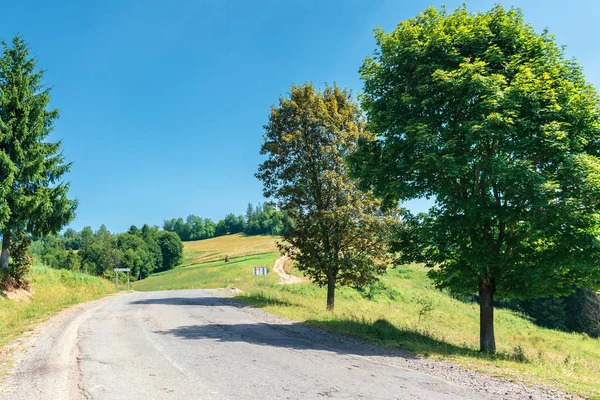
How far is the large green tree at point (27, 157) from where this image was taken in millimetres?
19672

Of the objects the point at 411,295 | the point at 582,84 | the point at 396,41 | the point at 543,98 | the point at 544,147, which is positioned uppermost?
the point at 396,41

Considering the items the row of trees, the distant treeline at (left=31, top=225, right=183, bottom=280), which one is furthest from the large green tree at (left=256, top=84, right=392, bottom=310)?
the distant treeline at (left=31, top=225, right=183, bottom=280)

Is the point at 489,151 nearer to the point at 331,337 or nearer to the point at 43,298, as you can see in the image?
the point at 331,337

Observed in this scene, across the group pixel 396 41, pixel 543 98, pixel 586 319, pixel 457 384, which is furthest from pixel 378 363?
pixel 586 319

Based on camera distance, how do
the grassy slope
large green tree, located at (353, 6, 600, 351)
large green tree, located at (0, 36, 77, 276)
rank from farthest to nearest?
1. large green tree, located at (0, 36, 77, 276)
2. the grassy slope
3. large green tree, located at (353, 6, 600, 351)

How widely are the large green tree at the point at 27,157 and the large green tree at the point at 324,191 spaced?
11602 mm

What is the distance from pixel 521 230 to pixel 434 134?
13.8 feet

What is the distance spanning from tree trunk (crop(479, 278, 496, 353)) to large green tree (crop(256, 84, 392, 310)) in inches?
262

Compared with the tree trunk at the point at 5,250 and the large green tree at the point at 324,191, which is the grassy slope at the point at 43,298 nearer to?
the tree trunk at the point at 5,250

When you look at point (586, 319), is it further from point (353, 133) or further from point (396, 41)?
point (396, 41)

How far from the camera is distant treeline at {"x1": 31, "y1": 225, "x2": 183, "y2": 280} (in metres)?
99.9

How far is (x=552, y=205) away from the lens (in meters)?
10.5

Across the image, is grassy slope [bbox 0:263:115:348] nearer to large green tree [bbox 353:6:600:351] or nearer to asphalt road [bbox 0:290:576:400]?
asphalt road [bbox 0:290:576:400]

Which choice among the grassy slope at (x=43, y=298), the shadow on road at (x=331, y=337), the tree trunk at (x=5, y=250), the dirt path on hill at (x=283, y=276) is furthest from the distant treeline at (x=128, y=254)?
the shadow on road at (x=331, y=337)
